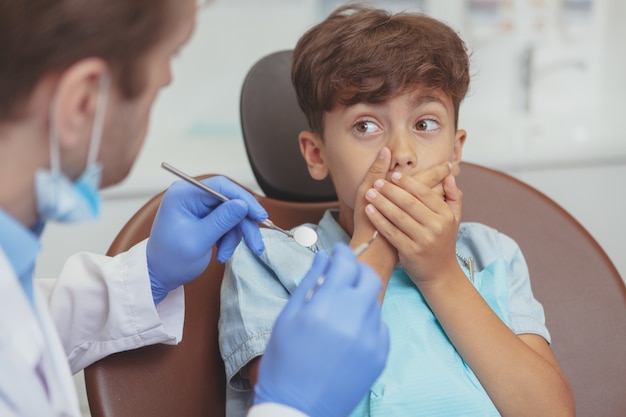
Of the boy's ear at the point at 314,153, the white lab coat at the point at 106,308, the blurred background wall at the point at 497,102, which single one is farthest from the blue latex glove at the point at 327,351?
the blurred background wall at the point at 497,102

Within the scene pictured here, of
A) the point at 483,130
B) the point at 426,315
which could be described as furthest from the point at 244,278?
the point at 483,130

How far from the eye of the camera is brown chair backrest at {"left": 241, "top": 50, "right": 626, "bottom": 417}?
132 cm

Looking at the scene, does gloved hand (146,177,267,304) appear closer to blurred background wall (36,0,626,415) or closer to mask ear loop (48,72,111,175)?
mask ear loop (48,72,111,175)

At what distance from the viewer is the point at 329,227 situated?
4.05 ft

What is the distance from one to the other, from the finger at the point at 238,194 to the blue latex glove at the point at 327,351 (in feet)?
0.99

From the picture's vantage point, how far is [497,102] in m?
2.10

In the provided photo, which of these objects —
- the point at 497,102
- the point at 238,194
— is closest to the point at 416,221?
the point at 238,194

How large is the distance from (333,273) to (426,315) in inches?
14.8

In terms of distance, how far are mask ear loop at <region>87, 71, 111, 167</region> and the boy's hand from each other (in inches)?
18.2

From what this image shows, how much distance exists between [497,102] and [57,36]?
1614 millimetres

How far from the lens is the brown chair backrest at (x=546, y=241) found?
132 centimetres

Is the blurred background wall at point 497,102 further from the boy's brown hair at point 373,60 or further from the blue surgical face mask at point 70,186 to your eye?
the blue surgical face mask at point 70,186

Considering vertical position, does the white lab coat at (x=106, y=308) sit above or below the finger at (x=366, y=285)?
below

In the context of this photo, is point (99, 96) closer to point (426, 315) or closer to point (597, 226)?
point (426, 315)
